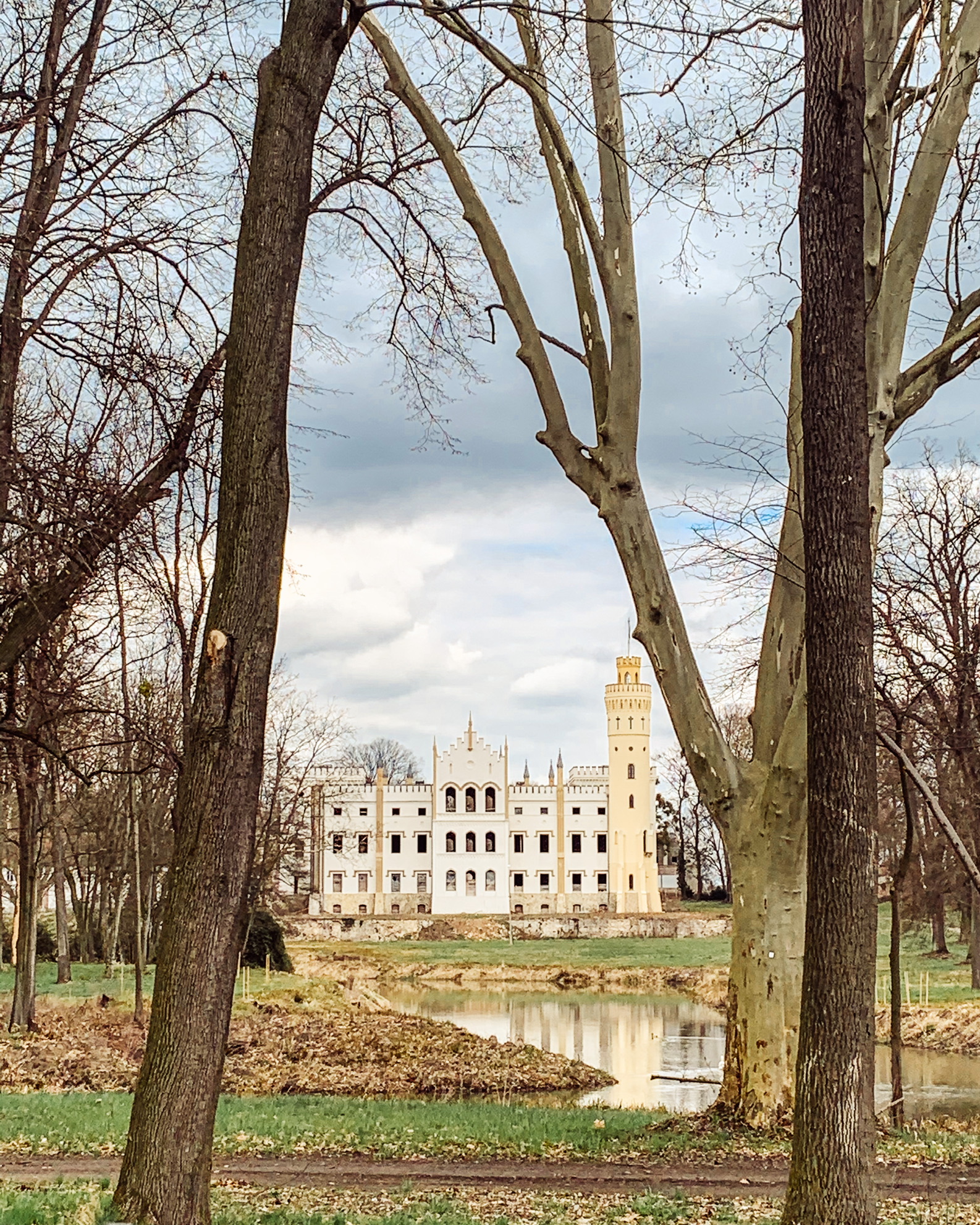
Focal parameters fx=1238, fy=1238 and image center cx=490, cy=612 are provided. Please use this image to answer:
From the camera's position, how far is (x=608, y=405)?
10.4 meters

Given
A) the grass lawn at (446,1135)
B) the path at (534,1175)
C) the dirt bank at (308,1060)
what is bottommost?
the dirt bank at (308,1060)

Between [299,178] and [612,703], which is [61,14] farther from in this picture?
[612,703]

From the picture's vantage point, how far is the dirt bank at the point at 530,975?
39094 millimetres

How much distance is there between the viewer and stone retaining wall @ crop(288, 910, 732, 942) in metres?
63.6

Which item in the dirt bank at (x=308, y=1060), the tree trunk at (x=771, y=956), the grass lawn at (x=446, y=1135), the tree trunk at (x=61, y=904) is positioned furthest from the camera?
the tree trunk at (x=61, y=904)

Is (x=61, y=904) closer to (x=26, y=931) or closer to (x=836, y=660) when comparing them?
(x=26, y=931)

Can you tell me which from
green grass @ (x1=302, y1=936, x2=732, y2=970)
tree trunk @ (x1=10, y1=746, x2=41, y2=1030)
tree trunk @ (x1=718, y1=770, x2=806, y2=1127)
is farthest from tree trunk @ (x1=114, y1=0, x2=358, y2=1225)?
green grass @ (x1=302, y1=936, x2=732, y2=970)

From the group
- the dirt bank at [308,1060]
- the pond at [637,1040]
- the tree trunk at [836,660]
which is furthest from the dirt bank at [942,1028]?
the tree trunk at [836,660]

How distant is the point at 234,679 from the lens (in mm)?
5406

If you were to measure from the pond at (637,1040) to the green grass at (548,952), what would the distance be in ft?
24.6

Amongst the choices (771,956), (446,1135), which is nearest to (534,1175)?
(446,1135)

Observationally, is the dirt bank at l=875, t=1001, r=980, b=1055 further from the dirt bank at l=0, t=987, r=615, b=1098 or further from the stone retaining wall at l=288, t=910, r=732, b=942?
the stone retaining wall at l=288, t=910, r=732, b=942

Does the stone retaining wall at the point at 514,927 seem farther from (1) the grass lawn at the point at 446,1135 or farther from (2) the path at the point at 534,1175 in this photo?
(2) the path at the point at 534,1175

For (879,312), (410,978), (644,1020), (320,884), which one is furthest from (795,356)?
(320,884)
